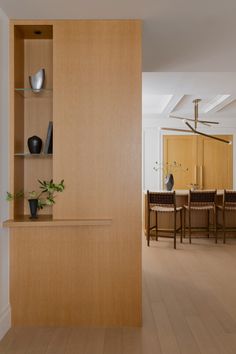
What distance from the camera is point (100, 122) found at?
116 inches

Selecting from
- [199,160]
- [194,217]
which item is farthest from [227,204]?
[199,160]

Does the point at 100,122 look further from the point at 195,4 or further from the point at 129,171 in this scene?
the point at 195,4

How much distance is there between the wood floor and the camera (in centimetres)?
258

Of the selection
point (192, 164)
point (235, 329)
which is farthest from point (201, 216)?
point (235, 329)

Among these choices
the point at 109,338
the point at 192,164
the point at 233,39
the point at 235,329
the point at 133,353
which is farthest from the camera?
the point at 192,164

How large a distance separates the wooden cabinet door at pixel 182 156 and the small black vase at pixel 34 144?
20.2 ft

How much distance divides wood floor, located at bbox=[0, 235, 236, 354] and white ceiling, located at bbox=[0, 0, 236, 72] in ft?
8.25

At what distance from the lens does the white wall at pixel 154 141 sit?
29.0 ft

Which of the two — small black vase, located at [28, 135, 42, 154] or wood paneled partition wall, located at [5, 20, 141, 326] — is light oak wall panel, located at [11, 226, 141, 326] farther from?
small black vase, located at [28, 135, 42, 154]

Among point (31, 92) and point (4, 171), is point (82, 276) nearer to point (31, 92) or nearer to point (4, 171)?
point (4, 171)

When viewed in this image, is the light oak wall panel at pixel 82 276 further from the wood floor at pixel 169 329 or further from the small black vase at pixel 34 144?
the small black vase at pixel 34 144

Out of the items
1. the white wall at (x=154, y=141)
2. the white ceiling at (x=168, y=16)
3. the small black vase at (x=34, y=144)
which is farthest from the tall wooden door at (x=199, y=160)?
the small black vase at (x=34, y=144)

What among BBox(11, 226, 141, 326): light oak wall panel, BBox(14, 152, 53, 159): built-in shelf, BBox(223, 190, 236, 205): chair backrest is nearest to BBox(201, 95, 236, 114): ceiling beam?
BBox(223, 190, 236, 205): chair backrest

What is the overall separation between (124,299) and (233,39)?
2.56m
